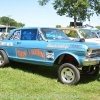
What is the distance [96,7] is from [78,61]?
84.6 feet

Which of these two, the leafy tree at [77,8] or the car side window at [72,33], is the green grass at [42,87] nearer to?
the car side window at [72,33]

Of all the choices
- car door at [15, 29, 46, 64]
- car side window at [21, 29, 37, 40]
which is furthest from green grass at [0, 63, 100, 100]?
car side window at [21, 29, 37, 40]

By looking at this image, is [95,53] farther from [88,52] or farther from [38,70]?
[38,70]

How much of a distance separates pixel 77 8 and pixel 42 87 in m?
23.1

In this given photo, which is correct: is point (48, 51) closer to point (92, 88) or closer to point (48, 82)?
point (48, 82)

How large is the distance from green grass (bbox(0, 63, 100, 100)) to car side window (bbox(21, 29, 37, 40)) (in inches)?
47.2

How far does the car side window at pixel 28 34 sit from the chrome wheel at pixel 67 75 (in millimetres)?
1692

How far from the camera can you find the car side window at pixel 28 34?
784cm

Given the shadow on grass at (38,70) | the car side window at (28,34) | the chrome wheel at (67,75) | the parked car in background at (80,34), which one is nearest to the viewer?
the chrome wheel at (67,75)

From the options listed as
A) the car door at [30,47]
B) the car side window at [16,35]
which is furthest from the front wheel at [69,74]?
the car side window at [16,35]

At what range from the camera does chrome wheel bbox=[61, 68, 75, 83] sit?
6.65 m

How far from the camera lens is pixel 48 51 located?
7121 mm

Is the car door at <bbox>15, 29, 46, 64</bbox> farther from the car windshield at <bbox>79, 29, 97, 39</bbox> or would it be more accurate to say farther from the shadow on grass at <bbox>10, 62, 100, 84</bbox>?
the car windshield at <bbox>79, 29, 97, 39</bbox>

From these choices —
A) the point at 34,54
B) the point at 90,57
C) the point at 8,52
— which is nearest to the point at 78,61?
the point at 90,57
